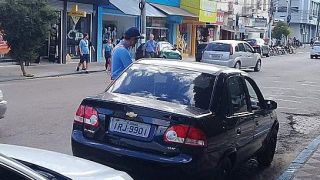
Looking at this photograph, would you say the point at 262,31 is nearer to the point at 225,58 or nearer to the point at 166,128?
the point at 225,58

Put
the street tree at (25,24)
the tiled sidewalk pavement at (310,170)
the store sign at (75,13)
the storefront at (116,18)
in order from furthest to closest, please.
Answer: the storefront at (116,18)
the store sign at (75,13)
the street tree at (25,24)
the tiled sidewalk pavement at (310,170)

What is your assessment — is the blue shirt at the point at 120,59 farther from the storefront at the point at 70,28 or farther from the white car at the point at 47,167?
the storefront at the point at 70,28

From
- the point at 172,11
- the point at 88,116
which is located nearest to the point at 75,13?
the point at 172,11

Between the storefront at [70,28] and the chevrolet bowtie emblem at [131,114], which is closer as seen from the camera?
the chevrolet bowtie emblem at [131,114]

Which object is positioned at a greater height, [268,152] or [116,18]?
[116,18]

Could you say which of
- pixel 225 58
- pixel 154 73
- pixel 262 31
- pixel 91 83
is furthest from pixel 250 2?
pixel 154 73

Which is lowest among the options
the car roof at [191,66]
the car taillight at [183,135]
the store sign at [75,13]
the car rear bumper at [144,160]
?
the car rear bumper at [144,160]

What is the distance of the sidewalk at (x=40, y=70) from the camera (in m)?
20.1

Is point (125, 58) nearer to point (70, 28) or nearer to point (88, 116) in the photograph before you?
point (88, 116)

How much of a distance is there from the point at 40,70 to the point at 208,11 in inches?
962

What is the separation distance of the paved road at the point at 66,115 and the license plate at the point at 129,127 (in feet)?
6.97

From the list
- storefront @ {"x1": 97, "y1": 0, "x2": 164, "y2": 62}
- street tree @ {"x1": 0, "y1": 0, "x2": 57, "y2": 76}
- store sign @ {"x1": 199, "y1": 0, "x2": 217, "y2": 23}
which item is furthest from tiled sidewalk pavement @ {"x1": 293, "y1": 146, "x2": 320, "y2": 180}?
store sign @ {"x1": 199, "y1": 0, "x2": 217, "y2": 23}

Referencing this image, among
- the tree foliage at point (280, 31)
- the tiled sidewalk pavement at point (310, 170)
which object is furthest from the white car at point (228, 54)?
the tree foliage at point (280, 31)

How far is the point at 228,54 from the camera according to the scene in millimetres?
25281
